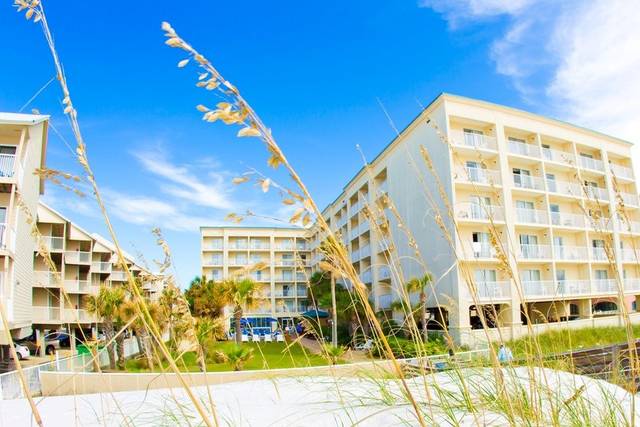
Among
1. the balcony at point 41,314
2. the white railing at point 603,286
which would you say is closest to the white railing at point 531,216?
the white railing at point 603,286

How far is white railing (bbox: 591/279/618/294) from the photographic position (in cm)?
2436

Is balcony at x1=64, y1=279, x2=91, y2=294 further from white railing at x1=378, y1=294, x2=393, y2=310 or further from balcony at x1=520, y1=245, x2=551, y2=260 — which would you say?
balcony at x1=520, y1=245, x2=551, y2=260

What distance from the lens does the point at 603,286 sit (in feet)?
82.1

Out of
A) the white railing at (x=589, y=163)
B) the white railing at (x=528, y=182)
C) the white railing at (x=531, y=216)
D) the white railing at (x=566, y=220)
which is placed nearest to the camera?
the white railing at (x=531, y=216)

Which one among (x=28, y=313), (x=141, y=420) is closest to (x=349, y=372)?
(x=141, y=420)

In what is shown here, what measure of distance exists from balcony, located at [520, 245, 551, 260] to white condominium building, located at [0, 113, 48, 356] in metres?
23.3

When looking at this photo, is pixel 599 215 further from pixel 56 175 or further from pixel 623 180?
pixel 623 180

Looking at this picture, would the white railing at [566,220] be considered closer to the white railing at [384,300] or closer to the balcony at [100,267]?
the white railing at [384,300]

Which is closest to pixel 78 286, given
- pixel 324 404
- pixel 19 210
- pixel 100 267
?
pixel 100 267

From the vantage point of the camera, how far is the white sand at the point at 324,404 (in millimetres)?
1580

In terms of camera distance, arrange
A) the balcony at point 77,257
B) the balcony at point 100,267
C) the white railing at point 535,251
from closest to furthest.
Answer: the white railing at point 535,251, the balcony at point 77,257, the balcony at point 100,267

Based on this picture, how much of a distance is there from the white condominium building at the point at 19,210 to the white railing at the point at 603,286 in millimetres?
29320

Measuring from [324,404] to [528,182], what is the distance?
82.7 ft

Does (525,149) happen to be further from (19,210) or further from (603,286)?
(19,210)
